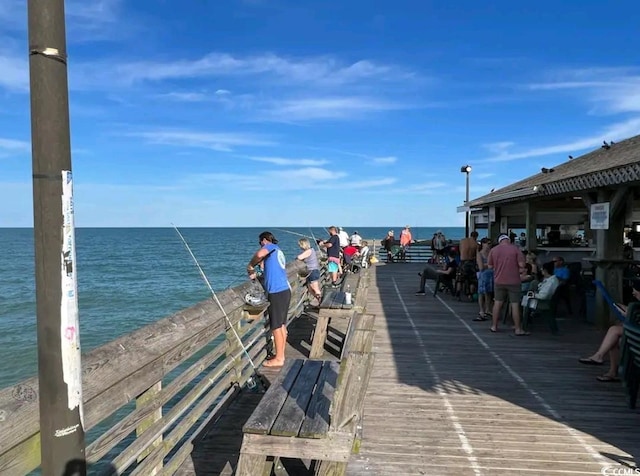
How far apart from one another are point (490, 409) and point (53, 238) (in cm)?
402

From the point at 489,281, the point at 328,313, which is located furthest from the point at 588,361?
the point at 328,313

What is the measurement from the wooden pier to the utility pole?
222 mm

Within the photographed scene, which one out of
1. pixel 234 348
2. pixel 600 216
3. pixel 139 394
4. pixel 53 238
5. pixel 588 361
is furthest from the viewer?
pixel 600 216

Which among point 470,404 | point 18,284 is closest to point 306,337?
point 470,404

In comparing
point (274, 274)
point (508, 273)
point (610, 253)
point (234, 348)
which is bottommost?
point (234, 348)

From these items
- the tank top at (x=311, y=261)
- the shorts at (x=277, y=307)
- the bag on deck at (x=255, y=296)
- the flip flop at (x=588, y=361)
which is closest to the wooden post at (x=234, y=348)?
the bag on deck at (x=255, y=296)

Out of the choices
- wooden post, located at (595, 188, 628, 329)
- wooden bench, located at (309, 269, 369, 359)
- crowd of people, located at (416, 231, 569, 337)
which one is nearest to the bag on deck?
wooden bench, located at (309, 269, 369, 359)

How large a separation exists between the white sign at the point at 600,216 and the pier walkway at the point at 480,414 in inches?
60.4

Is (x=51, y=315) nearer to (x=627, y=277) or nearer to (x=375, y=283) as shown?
(x=627, y=277)

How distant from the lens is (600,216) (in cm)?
728

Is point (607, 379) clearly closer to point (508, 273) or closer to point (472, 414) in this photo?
point (472, 414)

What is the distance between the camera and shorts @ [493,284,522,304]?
288 inches

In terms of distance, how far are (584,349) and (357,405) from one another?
500 centimetres

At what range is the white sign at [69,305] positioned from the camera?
1457 millimetres
